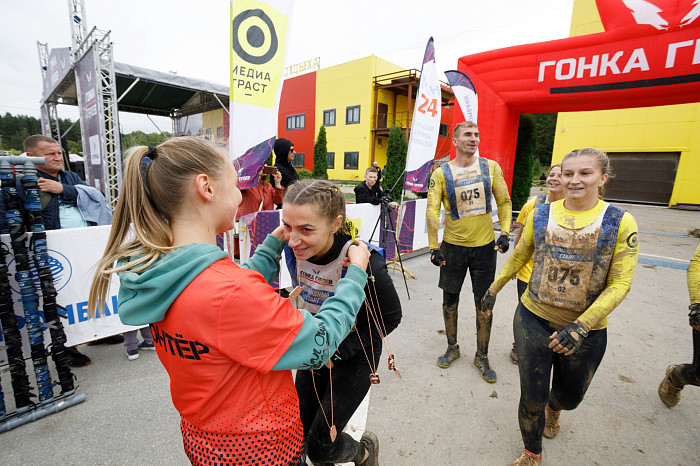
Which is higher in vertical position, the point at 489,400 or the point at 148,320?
the point at 148,320

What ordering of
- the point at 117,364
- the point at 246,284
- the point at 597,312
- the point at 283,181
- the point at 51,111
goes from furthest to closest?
the point at 51,111, the point at 283,181, the point at 117,364, the point at 597,312, the point at 246,284

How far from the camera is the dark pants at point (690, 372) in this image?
7.78ft

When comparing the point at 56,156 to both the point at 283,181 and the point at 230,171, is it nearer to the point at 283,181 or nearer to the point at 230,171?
the point at 283,181

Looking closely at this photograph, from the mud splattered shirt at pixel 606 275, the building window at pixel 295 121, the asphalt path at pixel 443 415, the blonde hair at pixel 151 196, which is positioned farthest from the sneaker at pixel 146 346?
the building window at pixel 295 121

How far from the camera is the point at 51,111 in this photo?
13.8 m

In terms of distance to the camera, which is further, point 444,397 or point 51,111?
point 51,111

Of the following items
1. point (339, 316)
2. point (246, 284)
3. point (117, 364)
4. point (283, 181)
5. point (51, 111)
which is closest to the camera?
point (246, 284)

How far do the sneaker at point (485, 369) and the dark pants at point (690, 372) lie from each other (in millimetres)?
1338

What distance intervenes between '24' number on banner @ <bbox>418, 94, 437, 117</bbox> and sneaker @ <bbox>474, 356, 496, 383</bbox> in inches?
186

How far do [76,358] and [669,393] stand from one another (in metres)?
5.35

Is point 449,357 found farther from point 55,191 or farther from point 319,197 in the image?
point 55,191

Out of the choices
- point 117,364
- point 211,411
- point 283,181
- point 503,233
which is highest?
point 283,181

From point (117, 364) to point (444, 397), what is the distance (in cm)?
315

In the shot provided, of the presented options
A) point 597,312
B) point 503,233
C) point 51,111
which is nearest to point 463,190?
point 503,233
